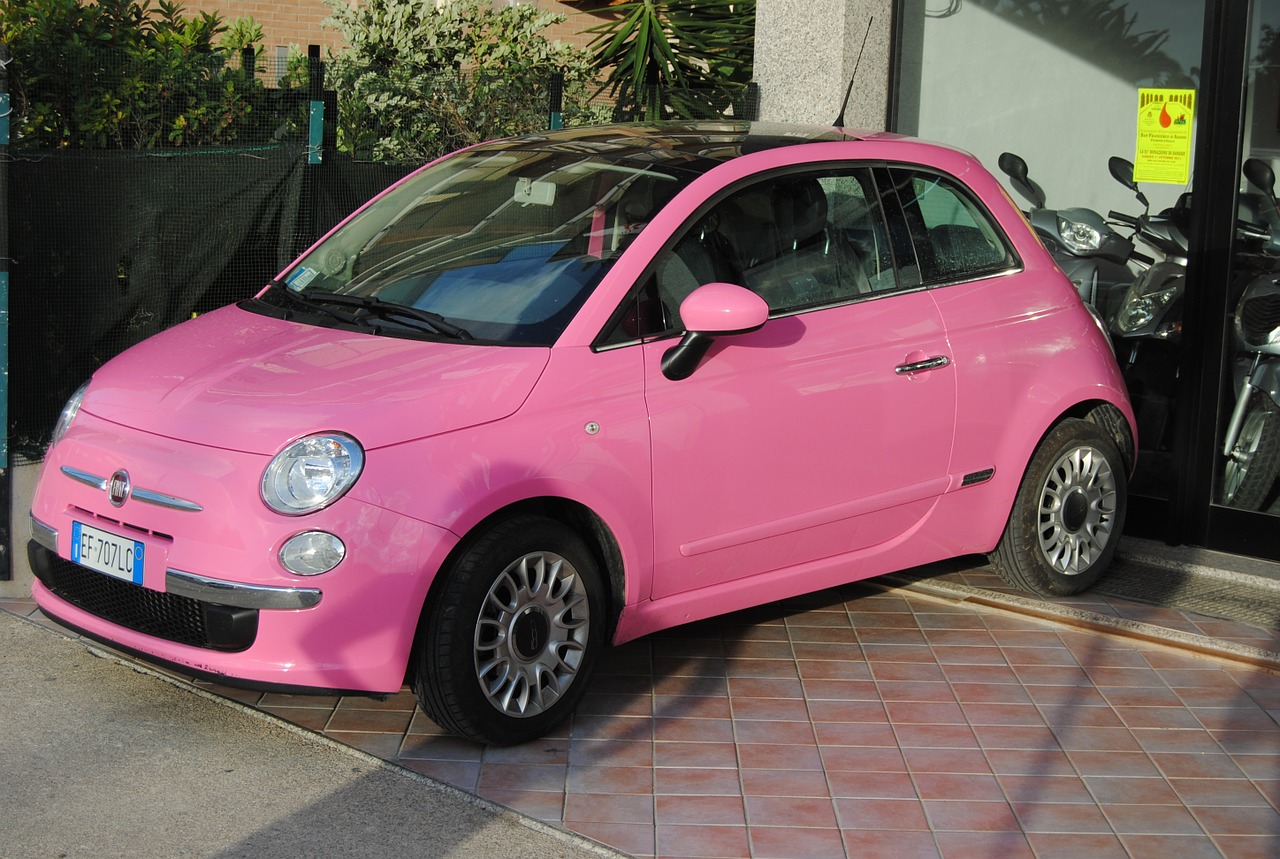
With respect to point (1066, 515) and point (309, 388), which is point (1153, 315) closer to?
point (1066, 515)

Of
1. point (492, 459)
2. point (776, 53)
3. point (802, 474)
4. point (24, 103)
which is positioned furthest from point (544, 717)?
point (776, 53)

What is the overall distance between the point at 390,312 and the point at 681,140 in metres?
1.29

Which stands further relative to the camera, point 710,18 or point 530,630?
point 710,18

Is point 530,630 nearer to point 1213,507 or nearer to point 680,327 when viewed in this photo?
point 680,327

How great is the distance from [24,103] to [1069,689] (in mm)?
4747

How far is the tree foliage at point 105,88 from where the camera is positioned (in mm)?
6289

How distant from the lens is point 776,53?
8359 mm

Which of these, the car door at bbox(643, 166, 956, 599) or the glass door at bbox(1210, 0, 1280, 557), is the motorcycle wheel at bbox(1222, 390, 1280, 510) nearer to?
the glass door at bbox(1210, 0, 1280, 557)

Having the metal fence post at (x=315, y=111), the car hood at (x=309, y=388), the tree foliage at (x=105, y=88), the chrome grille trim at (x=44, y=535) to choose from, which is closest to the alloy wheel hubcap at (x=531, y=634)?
the car hood at (x=309, y=388)

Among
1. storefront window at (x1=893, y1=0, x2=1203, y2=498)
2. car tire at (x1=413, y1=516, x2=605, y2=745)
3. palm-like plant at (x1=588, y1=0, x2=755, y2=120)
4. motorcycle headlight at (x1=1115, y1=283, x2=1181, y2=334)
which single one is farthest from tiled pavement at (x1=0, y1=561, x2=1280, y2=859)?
palm-like plant at (x1=588, y1=0, x2=755, y2=120)

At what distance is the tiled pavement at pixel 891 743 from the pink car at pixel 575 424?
11.6 inches

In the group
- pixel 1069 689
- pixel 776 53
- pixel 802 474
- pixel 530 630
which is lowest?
pixel 1069 689

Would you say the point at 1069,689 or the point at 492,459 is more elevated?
the point at 492,459

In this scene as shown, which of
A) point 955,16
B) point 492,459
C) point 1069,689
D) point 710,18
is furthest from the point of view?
point 710,18
